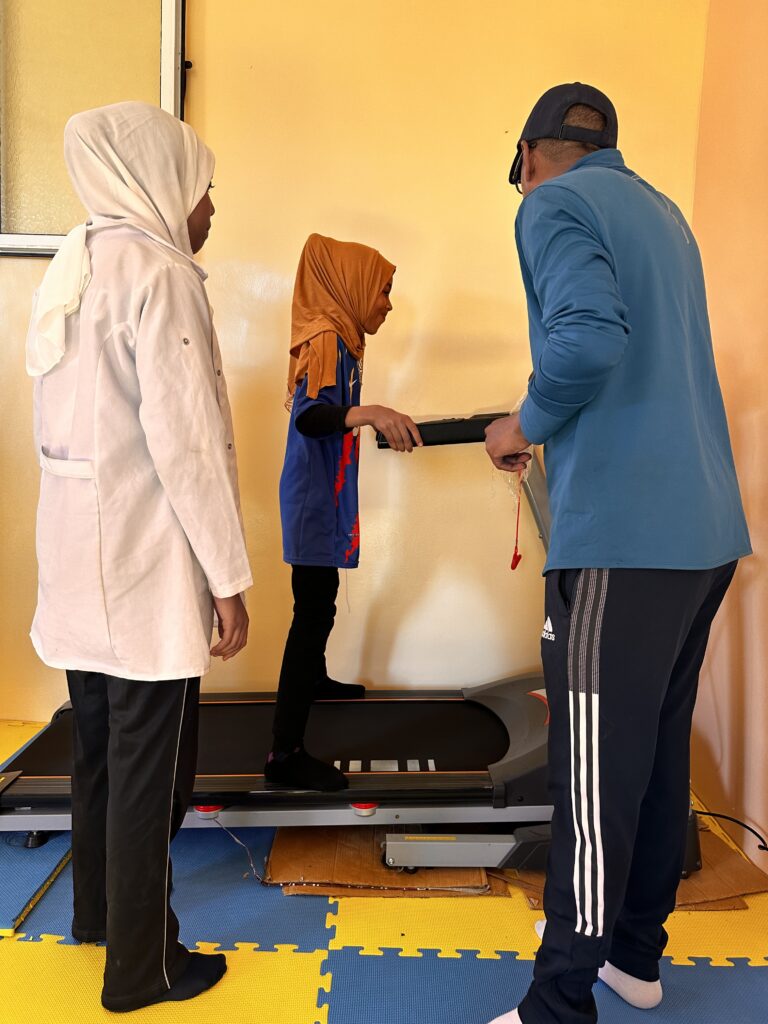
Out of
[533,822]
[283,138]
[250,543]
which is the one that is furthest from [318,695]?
[283,138]

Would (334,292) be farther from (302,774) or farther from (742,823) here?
(742,823)

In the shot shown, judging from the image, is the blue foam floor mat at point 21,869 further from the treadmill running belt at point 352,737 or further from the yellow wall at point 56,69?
the yellow wall at point 56,69

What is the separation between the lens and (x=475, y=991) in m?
1.55

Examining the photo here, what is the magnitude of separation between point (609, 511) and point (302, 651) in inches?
41.4

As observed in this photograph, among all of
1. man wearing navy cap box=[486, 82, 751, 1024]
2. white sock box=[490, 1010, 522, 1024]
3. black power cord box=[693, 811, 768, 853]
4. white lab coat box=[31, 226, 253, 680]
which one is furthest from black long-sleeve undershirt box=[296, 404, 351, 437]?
black power cord box=[693, 811, 768, 853]

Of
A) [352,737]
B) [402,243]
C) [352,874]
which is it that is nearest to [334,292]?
[402,243]

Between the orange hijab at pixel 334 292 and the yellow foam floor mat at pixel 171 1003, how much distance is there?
1.34m

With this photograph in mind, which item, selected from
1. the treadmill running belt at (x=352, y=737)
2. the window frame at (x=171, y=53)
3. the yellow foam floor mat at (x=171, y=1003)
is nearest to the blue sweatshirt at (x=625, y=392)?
the yellow foam floor mat at (x=171, y=1003)

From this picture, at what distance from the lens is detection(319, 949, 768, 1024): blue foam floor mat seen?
1484 mm

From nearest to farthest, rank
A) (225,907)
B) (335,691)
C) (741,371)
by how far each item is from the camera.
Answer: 1. (225,907)
2. (741,371)
3. (335,691)

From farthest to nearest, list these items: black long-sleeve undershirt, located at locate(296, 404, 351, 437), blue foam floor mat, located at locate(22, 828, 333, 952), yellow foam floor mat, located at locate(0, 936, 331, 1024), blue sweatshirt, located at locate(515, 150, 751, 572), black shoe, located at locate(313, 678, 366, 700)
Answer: black shoe, located at locate(313, 678, 366, 700), black long-sleeve undershirt, located at locate(296, 404, 351, 437), blue foam floor mat, located at locate(22, 828, 333, 952), yellow foam floor mat, located at locate(0, 936, 331, 1024), blue sweatshirt, located at locate(515, 150, 751, 572)

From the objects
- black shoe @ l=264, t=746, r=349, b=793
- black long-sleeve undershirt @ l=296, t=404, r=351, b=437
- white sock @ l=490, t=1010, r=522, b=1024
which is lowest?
white sock @ l=490, t=1010, r=522, b=1024

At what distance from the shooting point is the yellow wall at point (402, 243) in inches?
105

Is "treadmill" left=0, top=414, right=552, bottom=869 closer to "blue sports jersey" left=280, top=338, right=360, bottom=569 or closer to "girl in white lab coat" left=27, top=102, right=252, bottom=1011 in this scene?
"blue sports jersey" left=280, top=338, right=360, bottom=569
